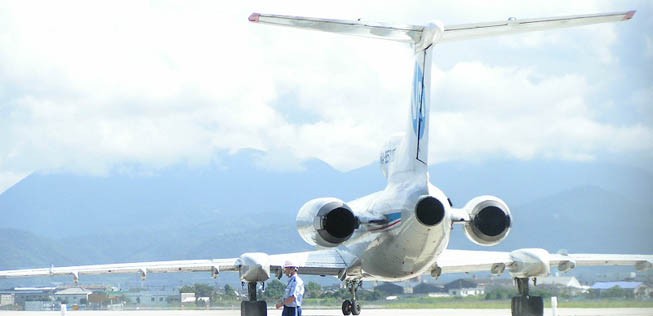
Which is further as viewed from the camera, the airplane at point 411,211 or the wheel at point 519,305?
the wheel at point 519,305

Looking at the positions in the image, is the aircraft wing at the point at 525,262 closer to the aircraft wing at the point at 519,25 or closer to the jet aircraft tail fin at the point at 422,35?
the jet aircraft tail fin at the point at 422,35

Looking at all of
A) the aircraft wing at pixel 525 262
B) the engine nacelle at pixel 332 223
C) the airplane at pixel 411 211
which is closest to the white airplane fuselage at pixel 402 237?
the airplane at pixel 411 211

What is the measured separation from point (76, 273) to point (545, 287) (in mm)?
19809

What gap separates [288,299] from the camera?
62.8 feet

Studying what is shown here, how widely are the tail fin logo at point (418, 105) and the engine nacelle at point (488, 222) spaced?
227cm

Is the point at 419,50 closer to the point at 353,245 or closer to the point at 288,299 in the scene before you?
the point at 353,245

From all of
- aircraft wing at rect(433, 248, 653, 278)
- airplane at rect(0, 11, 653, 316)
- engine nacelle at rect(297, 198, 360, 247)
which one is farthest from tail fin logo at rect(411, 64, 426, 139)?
aircraft wing at rect(433, 248, 653, 278)

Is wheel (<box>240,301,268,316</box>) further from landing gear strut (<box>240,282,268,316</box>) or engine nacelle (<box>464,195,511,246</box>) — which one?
engine nacelle (<box>464,195,511,246</box>)

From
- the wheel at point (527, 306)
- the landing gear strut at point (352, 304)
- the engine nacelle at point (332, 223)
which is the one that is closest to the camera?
the engine nacelle at point (332, 223)

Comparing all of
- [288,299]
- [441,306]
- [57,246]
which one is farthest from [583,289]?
[57,246]

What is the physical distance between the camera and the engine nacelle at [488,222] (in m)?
25.2

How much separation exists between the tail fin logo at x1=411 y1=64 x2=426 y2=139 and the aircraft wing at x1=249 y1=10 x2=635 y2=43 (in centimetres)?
83

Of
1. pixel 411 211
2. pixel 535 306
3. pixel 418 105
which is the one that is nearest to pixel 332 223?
pixel 411 211

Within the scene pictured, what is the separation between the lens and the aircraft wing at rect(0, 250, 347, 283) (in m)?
29.1
